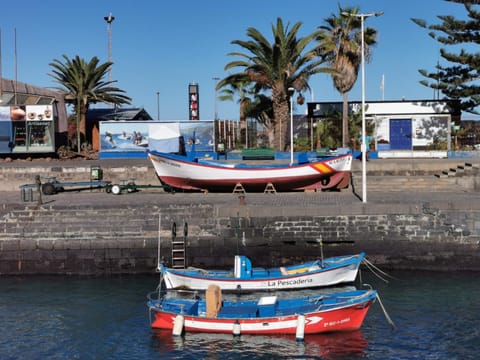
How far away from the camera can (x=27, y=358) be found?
15016 millimetres

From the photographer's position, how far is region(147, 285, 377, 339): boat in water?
52.0 feet

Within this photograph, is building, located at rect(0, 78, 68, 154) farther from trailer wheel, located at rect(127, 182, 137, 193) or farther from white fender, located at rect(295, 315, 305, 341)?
white fender, located at rect(295, 315, 305, 341)

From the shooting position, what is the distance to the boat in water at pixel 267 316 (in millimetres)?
15844

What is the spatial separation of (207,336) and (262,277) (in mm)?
3357

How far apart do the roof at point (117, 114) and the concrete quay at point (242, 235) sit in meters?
25.6

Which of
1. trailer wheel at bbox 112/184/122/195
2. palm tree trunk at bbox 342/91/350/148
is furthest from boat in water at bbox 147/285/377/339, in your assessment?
palm tree trunk at bbox 342/91/350/148

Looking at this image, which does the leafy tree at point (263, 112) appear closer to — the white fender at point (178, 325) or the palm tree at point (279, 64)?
the palm tree at point (279, 64)

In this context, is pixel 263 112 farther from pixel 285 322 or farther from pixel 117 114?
pixel 285 322

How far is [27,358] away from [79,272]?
324 inches

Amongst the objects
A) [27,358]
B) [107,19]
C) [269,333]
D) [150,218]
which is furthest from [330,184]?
[107,19]

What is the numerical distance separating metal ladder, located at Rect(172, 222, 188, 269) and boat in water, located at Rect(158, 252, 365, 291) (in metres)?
3.17

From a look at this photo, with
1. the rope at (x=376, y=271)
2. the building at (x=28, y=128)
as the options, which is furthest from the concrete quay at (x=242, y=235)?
the building at (x=28, y=128)

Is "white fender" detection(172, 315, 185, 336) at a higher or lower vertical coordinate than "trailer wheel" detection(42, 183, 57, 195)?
lower

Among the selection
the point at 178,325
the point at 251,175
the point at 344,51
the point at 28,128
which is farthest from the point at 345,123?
the point at 178,325
